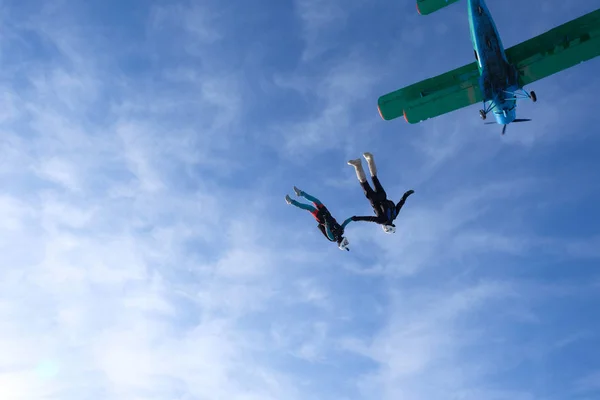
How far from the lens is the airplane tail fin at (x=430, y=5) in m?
20.1

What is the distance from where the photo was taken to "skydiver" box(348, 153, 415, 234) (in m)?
14.2

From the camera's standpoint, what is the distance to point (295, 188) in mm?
14914

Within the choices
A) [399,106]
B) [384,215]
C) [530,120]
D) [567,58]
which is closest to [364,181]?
[384,215]

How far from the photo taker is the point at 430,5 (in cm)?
2022

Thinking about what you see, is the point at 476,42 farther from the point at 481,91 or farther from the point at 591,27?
the point at 591,27

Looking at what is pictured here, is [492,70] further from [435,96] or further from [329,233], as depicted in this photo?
[329,233]

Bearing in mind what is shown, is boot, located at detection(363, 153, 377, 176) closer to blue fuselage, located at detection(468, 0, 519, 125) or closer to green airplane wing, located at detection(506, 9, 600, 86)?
blue fuselage, located at detection(468, 0, 519, 125)

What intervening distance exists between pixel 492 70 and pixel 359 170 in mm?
8703

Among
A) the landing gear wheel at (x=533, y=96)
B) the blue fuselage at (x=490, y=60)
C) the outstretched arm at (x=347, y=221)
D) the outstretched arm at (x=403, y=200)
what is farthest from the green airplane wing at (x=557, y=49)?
the outstretched arm at (x=347, y=221)

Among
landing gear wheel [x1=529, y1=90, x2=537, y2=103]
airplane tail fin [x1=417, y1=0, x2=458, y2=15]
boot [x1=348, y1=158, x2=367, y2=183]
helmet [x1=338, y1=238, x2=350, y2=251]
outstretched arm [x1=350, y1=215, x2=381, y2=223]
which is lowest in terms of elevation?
helmet [x1=338, y1=238, x2=350, y2=251]

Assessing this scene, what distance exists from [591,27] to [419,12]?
674 cm

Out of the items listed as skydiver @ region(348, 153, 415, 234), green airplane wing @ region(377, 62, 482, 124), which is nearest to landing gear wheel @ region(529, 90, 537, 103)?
green airplane wing @ region(377, 62, 482, 124)

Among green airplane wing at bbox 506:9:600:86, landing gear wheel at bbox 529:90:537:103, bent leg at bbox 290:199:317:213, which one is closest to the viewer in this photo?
bent leg at bbox 290:199:317:213

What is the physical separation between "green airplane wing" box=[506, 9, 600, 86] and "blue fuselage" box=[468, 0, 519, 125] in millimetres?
931
